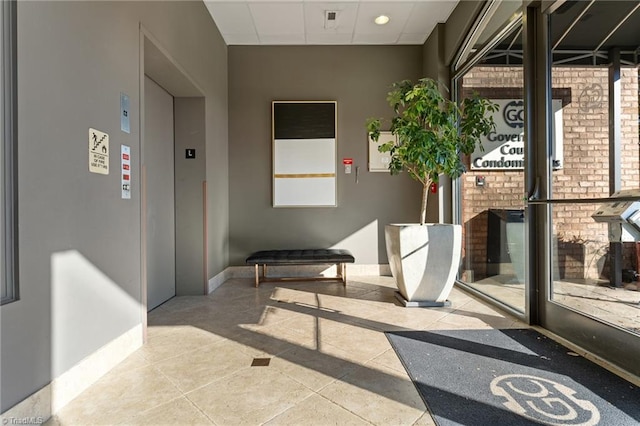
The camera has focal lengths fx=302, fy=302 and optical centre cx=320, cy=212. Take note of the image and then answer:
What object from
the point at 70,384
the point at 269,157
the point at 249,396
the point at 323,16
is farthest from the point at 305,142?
the point at 70,384

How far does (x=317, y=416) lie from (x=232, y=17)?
4.26m

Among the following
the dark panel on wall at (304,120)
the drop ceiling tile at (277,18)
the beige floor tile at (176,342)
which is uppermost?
the drop ceiling tile at (277,18)

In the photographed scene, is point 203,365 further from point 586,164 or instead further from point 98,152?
point 586,164

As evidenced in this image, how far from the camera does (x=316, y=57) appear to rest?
439cm

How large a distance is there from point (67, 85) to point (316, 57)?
352 centimetres

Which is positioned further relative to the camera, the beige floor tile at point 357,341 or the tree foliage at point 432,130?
the tree foliage at point 432,130

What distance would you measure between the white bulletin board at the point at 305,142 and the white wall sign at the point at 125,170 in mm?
2416

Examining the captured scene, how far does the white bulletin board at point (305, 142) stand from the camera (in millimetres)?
4336

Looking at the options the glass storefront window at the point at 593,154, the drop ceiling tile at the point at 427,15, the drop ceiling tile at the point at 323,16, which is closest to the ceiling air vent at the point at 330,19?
the drop ceiling tile at the point at 323,16

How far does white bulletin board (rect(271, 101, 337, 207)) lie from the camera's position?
14.2 feet

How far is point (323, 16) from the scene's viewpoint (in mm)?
3775

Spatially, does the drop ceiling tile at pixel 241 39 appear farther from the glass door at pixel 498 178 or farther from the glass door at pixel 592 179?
the glass door at pixel 592 179

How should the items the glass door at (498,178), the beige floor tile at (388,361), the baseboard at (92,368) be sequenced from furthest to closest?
the glass door at (498,178)
the beige floor tile at (388,361)
the baseboard at (92,368)

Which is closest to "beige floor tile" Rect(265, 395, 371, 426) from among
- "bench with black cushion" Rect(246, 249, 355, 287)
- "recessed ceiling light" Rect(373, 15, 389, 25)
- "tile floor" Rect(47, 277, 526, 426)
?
"tile floor" Rect(47, 277, 526, 426)
